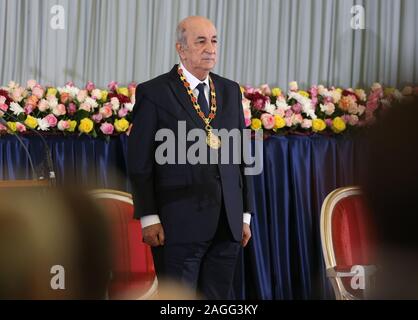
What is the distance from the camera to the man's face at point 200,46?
2.36 metres

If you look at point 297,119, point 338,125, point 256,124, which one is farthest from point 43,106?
point 338,125

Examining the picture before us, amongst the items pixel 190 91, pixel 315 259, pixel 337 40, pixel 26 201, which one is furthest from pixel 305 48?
pixel 26 201

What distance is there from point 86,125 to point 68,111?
0.18 metres

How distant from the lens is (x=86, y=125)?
11.5 feet

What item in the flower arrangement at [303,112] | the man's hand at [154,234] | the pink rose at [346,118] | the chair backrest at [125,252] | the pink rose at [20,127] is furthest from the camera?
the pink rose at [346,118]

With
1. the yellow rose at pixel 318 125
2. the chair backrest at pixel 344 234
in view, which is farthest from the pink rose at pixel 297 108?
the chair backrest at pixel 344 234

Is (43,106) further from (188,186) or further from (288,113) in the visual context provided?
(188,186)

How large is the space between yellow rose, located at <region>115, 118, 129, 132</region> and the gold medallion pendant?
50.8 inches

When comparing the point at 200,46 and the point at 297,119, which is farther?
the point at 297,119

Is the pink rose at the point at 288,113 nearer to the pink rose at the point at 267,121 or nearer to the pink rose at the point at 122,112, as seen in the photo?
the pink rose at the point at 267,121

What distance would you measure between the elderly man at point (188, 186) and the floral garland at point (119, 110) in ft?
4.04

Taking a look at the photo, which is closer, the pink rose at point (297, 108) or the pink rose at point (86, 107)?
the pink rose at point (86, 107)

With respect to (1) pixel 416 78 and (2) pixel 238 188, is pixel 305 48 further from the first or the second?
(1) pixel 416 78

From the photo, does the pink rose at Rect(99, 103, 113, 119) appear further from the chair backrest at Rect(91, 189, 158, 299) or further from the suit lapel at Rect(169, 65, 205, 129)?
the suit lapel at Rect(169, 65, 205, 129)
